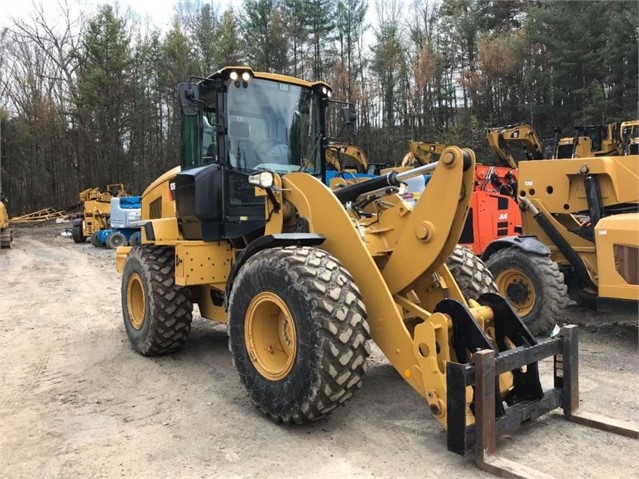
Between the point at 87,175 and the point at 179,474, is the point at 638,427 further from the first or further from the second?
the point at 87,175

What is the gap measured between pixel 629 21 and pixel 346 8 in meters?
15.9

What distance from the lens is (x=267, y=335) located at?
12.8 feet

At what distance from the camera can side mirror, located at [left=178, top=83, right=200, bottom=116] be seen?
461 centimetres

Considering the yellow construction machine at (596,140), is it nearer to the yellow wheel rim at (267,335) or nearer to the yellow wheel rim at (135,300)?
the yellow wheel rim at (135,300)

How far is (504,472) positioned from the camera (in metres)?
2.83

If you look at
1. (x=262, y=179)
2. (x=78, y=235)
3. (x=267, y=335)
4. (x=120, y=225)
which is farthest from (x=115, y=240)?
(x=267, y=335)

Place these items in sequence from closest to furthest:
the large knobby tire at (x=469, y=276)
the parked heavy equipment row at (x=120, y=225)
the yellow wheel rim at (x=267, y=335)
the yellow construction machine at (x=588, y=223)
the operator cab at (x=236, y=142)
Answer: the yellow wheel rim at (x=267, y=335), the large knobby tire at (x=469, y=276), the operator cab at (x=236, y=142), the yellow construction machine at (x=588, y=223), the parked heavy equipment row at (x=120, y=225)

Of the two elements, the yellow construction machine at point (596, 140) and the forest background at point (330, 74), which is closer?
the yellow construction machine at point (596, 140)

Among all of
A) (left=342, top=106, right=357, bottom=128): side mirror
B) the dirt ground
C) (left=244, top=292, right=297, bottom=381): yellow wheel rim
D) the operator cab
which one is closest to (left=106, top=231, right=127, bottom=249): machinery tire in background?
the dirt ground

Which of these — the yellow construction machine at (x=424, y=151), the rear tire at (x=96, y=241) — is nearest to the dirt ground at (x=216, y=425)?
the yellow construction machine at (x=424, y=151)

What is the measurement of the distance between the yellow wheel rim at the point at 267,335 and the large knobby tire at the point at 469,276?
4.63 feet

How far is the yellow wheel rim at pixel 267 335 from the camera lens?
12.3 ft

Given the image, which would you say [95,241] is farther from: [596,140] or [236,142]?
[236,142]

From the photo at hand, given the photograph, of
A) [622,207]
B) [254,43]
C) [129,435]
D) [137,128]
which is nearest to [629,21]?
[622,207]
